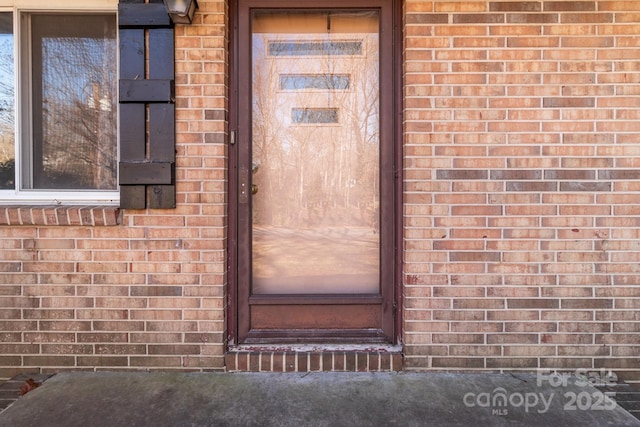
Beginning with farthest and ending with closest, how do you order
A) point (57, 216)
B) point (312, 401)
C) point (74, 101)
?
point (74, 101) → point (57, 216) → point (312, 401)

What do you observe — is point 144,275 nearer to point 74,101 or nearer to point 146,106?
point 146,106

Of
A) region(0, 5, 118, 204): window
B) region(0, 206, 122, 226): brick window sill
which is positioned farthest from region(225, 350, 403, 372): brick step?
region(0, 5, 118, 204): window

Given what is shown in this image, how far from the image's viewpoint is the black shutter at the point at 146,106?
2.50 m

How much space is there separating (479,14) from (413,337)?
2.15 meters

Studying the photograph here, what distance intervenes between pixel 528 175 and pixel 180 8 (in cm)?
244

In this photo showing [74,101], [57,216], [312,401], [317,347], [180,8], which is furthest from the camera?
[74,101]

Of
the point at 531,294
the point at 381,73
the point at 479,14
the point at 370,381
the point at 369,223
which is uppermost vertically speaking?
the point at 479,14

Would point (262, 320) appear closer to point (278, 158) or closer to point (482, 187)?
point (278, 158)

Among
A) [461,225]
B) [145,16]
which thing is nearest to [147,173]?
[145,16]

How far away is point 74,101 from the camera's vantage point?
9.04ft

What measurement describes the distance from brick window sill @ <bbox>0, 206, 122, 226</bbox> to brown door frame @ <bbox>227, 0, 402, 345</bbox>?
2.62ft

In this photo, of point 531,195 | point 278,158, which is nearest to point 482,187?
point 531,195

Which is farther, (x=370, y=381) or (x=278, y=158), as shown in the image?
(x=278, y=158)

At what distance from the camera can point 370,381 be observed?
2.43m
